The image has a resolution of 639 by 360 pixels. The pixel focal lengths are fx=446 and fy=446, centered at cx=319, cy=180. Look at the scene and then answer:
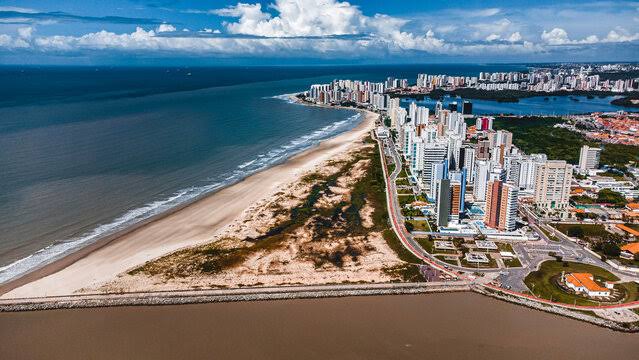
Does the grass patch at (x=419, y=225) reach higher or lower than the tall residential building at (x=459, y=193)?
lower

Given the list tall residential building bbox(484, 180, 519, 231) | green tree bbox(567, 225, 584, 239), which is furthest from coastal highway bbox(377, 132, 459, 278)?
green tree bbox(567, 225, 584, 239)

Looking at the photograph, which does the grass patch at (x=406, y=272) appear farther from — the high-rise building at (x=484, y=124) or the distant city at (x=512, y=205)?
the high-rise building at (x=484, y=124)

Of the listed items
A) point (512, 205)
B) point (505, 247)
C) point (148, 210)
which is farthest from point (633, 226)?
point (148, 210)

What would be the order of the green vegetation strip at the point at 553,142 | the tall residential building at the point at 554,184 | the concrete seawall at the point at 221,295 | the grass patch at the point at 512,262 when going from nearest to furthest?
1. the concrete seawall at the point at 221,295
2. the grass patch at the point at 512,262
3. the tall residential building at the point at 554,184
4. the green vegetation strip at the point at 553,142

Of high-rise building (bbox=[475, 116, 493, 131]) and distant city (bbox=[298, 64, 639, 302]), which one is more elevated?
high-rise building (bbox=[475, 116, 493, 131])

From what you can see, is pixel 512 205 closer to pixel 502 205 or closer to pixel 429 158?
pixel 502 205

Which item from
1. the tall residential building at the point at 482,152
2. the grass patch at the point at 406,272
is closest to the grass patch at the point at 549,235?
the grass patch at the point at 406,272

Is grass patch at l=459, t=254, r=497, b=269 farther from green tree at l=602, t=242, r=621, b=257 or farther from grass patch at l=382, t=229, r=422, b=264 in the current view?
green tree at l=602, t=242, r=621, b=257
